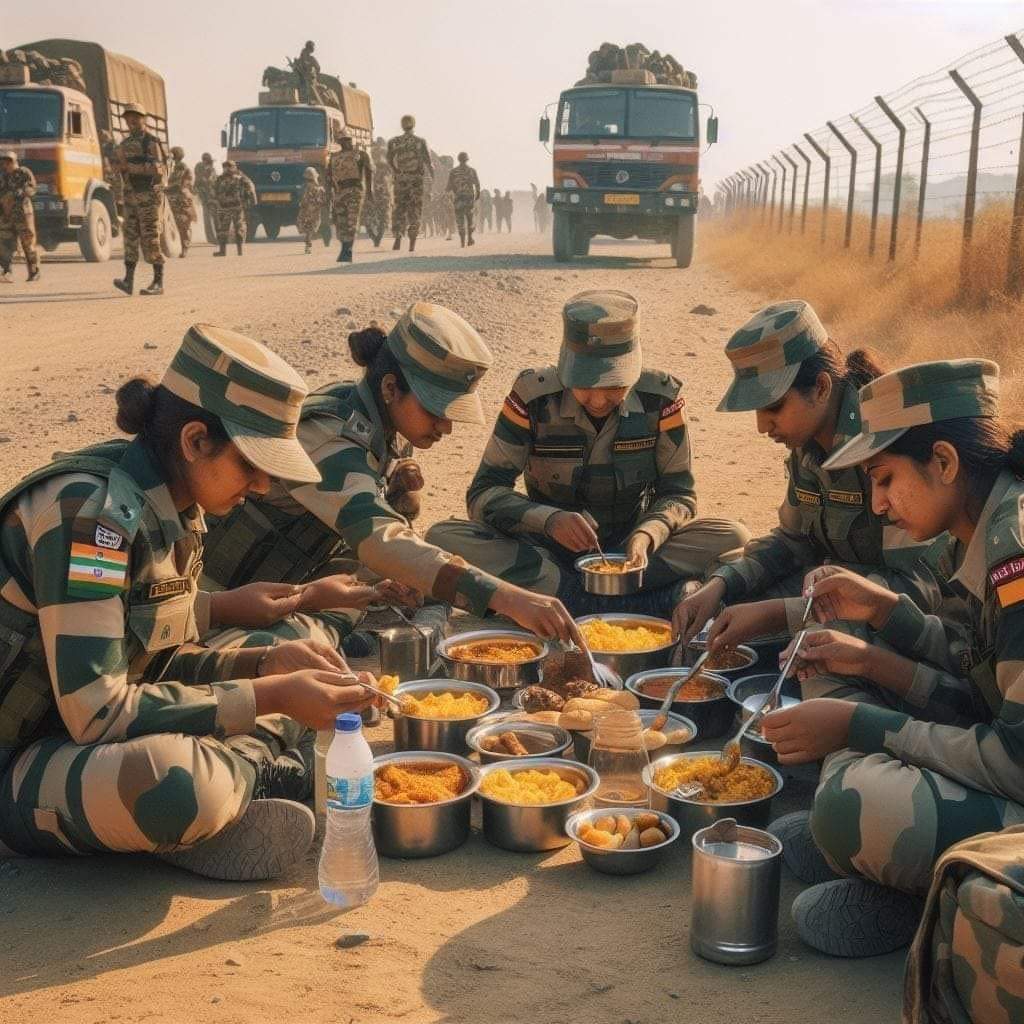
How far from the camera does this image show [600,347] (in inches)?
207

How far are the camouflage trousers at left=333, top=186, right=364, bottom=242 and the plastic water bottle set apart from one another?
20593 mm

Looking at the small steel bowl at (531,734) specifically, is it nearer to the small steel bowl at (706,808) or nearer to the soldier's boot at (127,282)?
the small steel bowl at (706,808)

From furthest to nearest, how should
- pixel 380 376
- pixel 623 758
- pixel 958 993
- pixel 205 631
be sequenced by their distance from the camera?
pixel 380 376, pixel 205 631, pixel 623 758, pixel 958 993

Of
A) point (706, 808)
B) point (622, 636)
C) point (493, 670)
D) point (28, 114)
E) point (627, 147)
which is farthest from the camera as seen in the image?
point (627, 147)

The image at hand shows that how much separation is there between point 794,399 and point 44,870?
2770 millimetres

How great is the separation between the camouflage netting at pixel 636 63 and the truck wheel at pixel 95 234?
41.1ft

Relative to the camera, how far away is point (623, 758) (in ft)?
12.4

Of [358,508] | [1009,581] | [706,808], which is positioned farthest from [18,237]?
[1009,581]

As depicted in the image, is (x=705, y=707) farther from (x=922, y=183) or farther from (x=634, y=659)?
(x=922, y=183)

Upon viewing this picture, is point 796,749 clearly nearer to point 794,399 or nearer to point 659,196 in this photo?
point 794,399

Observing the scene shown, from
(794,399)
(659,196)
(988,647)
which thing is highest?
(659,196)

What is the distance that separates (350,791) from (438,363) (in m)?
1.74

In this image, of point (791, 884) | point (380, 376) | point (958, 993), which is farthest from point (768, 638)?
point (958, 993)

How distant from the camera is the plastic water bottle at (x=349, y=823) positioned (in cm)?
312
